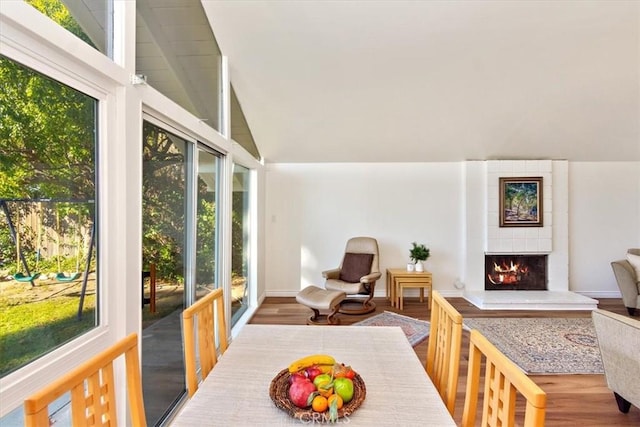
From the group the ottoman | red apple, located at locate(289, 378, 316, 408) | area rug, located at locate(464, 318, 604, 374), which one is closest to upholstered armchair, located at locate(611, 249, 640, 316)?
area rug, located at locate(464, 318, 604, 374)

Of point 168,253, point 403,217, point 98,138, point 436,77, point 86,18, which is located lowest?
point 168,253

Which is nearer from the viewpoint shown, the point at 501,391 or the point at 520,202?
the point at 501,391

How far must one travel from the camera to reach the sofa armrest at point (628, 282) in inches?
147

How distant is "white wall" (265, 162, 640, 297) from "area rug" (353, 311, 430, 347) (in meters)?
0.94

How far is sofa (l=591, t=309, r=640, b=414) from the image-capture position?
6.11ft

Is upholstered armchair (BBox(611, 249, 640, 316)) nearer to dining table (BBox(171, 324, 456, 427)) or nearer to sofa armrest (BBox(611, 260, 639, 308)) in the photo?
sofa armrest (BBox(611, 260, 639, 308))

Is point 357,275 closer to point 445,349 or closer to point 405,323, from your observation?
point 405,323

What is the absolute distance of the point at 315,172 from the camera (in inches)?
191

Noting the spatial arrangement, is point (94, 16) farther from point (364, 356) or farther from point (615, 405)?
point (615, 405)

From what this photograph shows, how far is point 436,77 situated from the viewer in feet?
10.4

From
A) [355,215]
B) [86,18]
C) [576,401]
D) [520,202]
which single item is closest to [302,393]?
[86,18]

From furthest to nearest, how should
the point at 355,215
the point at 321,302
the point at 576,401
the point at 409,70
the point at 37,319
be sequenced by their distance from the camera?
the point at 355,215 → the point at 321,302 → the point at 409,70 → the point at 576,401 → the point at 37,319

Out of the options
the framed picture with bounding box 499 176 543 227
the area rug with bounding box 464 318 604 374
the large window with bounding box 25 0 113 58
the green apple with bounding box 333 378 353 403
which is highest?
the large window with bounding box 25 0 113 58

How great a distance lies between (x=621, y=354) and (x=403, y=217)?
306cm
